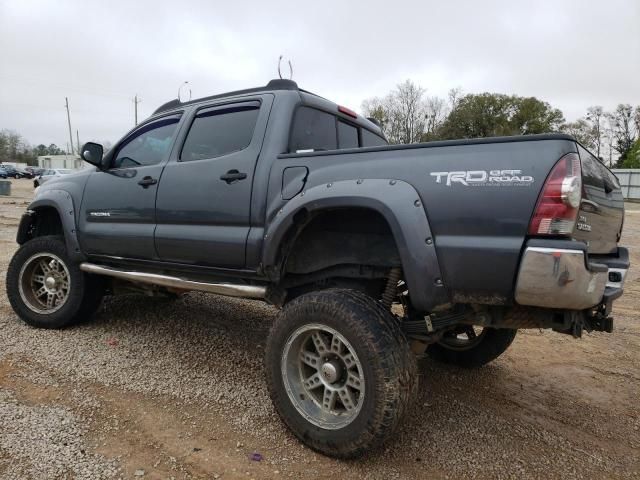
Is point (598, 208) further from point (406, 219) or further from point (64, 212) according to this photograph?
point (64, 212)

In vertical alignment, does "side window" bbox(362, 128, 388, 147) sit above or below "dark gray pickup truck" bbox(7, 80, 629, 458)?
above

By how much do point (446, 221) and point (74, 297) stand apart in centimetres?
350

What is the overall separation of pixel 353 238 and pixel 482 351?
66.1 inches

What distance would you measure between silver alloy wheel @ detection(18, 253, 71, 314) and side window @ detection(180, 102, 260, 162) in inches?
71.8

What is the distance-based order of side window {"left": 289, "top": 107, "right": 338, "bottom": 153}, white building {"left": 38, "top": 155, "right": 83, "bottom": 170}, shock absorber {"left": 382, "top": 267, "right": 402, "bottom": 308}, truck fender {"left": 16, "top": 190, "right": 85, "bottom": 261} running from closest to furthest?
Result: shock absorber {"left": 382, "top": 267, "right": 402, "bottom": 308} < side window {"left": 289, "top": 107, "right": 338, "bottom": 153} < truck fender {"left": 16, "top": 190, "right": 85, "bottom": 261} < white building {"left": 38, "top": 155, "right": 83, "bottom": 170}

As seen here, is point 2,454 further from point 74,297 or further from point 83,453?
point 74,297

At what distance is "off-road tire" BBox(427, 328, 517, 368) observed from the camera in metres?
3.65

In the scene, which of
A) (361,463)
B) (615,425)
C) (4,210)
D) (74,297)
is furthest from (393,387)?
(4,210)

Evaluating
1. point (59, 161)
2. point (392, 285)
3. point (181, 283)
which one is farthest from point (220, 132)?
point (59, 161)

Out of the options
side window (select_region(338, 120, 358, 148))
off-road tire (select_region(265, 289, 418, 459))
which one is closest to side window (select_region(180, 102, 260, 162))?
side window (select_region(338, 120, 358, 148))

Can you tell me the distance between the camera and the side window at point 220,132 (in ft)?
11.0

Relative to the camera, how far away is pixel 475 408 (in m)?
3.28

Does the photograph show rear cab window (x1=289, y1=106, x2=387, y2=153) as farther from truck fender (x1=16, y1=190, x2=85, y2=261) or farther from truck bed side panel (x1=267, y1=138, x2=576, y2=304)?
truck fender (x1=16, y1=190, x2=85, y2=261)

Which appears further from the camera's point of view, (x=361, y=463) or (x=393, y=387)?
(x=361, y=463)
